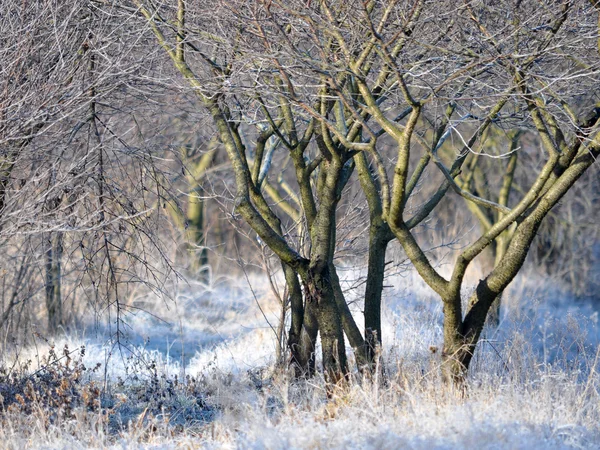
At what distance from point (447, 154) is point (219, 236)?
355 inches

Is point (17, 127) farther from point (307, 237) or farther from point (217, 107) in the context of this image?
point (307, 237)

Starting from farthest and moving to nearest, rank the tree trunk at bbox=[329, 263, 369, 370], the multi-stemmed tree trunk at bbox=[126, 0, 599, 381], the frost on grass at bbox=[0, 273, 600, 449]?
the tree trunk at bbox=[329, 263, 369, 370]
the multi-stemmed tree trunk at bbox=[126, 0, 599, 381]
the frost on grass at bbox=[0, 273, 600, 449]

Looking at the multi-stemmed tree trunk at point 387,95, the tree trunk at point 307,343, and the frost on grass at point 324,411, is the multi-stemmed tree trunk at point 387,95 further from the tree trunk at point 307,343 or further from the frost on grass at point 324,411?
the frost on grass at point 324,411

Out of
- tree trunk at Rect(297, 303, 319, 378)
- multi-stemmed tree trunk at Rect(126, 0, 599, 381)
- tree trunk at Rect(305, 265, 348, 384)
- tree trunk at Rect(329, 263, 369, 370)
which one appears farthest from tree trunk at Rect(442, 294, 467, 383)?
tree trunk at Rect(297, 303, 319, 378)

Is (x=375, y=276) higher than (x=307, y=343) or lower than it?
higher

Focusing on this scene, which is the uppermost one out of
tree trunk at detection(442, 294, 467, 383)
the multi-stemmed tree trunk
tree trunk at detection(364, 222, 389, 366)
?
the multi-stemmed tree trunk

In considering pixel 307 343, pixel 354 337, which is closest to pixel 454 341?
pixel 354 337

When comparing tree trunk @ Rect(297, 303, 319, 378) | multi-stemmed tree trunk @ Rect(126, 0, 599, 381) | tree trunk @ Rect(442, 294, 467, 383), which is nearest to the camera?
multi-stemmed tree trunk @ Rect(126, 0, 599, 381)

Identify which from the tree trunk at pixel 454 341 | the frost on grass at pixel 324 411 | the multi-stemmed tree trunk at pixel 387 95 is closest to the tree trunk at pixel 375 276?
the multi-stemmed tree trunk at pixel 387 95

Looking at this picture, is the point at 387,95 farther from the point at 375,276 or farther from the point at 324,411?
the point at 324,411

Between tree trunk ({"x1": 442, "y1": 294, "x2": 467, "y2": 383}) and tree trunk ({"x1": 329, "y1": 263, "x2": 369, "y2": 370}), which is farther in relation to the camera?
tree trunk ({"x1": 329, "y1": 263, "x2": 369, "y2": 370})

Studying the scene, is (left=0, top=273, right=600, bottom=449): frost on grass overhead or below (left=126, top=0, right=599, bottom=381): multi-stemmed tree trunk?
below

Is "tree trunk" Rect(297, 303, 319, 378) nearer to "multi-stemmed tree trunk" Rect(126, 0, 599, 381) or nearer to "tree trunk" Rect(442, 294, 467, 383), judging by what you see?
"multi-stemmed tree trunk" Rect(126, 0, 599, 381)

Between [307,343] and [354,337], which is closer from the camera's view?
[354,337]
